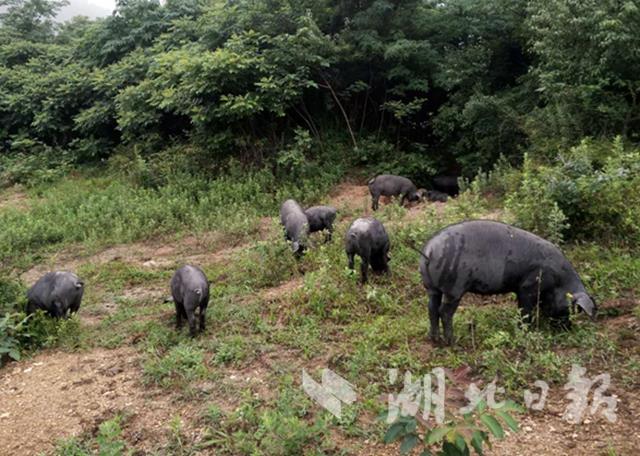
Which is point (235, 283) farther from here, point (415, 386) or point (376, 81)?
point (376, 81)

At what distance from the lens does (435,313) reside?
17.0ft

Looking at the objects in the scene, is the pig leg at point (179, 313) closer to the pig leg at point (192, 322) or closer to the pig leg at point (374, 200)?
the pig leg at point (192, 322)

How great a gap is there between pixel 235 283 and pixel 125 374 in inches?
104

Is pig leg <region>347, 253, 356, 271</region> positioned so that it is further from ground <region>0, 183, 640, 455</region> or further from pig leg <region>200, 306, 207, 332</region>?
pig leg <region>200, 306, 207, 332</region>

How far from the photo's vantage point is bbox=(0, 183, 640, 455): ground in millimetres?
4016

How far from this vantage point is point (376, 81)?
14.8 metres

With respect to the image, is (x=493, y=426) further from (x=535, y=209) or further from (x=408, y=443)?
(x=535, y=209)

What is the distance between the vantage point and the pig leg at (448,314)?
5027 millimetres

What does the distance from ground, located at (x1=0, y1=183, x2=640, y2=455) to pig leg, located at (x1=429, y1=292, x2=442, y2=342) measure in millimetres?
129

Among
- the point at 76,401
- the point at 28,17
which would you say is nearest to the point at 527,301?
the point at 76,401

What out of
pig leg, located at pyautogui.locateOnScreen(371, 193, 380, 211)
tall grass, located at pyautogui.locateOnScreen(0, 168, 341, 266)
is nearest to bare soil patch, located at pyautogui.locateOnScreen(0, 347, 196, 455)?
tall grass, located at pyautogui.locateOnScreen(0, 168, 341, 266)

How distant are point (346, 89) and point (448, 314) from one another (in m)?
10.3

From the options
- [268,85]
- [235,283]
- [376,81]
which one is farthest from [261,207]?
[376,81]

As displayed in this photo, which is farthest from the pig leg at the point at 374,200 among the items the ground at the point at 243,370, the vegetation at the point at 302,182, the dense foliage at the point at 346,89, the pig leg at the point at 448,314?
the pig leg at the point at 448,314
